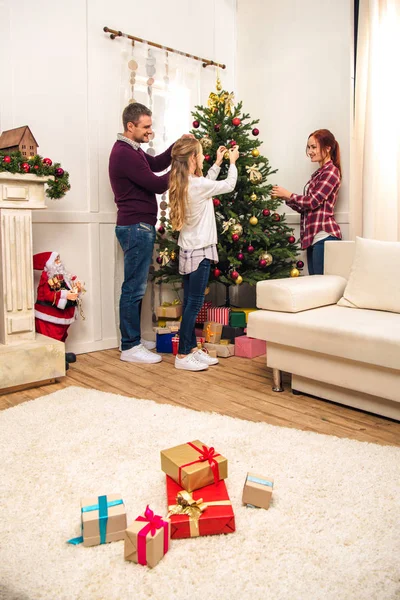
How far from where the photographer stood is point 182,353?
383cm

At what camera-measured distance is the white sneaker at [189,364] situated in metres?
3.67

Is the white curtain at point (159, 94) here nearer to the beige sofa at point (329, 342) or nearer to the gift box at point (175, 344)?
the gift box at point (175, 344)

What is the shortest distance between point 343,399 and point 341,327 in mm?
426

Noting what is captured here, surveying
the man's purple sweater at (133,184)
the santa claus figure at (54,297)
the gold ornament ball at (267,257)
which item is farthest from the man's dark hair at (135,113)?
the gold ornament ball at (267,257)

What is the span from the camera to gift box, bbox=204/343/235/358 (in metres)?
4.04

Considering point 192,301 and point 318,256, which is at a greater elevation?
point 318,256

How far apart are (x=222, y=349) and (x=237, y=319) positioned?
0.29 meters

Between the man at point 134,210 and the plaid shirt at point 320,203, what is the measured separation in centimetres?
115

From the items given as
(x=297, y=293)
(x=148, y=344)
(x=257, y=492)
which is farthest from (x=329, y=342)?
(x=148, y=344)

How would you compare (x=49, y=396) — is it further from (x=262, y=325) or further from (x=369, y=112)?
(x=369, y=112)

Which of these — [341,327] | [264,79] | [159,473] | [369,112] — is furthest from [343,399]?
[264,79]

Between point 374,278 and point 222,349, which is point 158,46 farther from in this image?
point 374,278

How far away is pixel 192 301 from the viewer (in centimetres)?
374

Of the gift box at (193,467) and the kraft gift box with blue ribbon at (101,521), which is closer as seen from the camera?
the kraft gift box with blue ribbon at (101,521)
